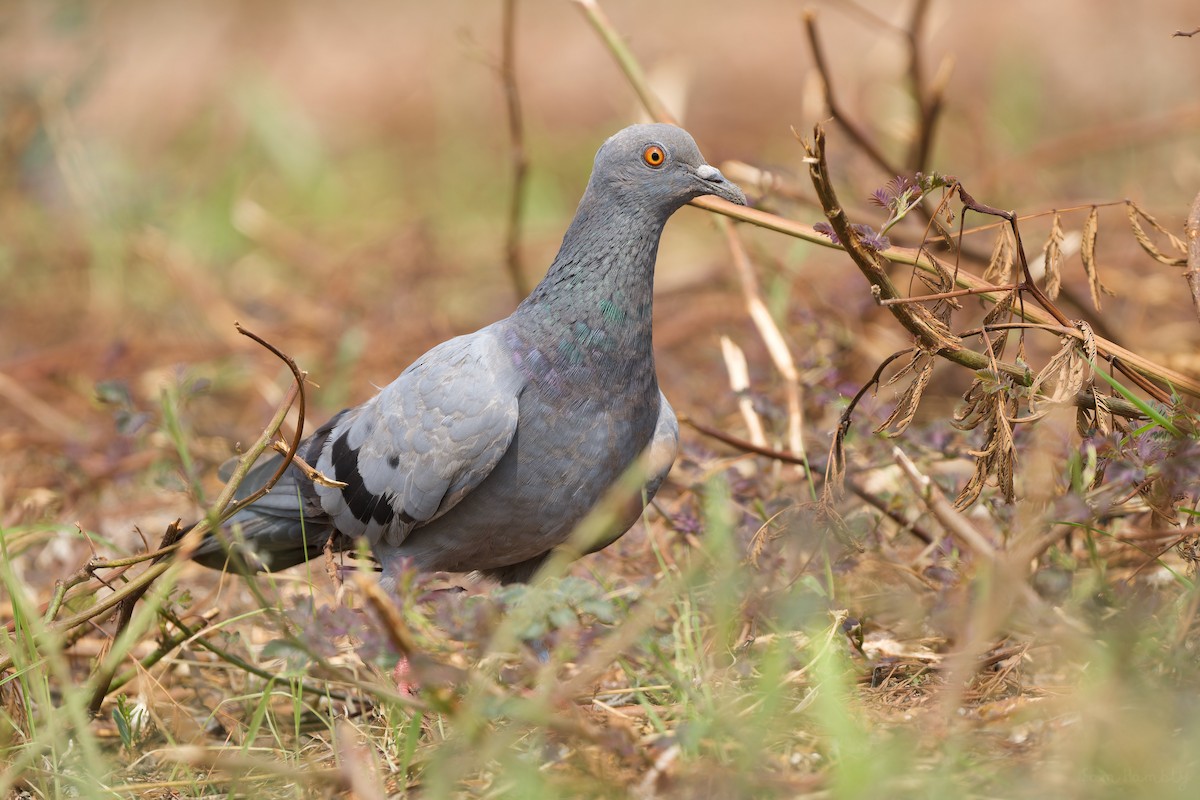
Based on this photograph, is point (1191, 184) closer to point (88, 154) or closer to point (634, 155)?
point (634, 155)

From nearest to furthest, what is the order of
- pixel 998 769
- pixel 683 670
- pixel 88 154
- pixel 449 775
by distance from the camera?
pixel 449 775 → pixel 998 769 → pixel 683 670 → pixel 88 154

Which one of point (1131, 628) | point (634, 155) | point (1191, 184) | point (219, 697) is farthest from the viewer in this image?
point (1191, 184)

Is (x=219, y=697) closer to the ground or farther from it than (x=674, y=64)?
closer to the ground

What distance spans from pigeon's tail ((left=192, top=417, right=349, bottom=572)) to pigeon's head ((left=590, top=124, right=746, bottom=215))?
52.9 inches

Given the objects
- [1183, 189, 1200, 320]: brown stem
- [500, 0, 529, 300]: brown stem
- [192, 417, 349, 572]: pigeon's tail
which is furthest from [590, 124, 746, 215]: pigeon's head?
[500, 0, 529, 300]: brown stem

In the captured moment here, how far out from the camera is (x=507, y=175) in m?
10.6

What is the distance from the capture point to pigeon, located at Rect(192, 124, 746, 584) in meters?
3.34

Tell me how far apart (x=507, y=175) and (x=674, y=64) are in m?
3.41

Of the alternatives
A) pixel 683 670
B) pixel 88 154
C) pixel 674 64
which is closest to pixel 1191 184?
pixel 674 64

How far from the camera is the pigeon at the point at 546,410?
334 centimetres

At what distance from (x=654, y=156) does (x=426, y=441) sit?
1.07 meters

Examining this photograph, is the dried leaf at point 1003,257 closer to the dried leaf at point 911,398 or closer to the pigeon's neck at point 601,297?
the dried leaf at point 911,398

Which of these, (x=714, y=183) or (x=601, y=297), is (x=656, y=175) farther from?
(x=601, y=297)

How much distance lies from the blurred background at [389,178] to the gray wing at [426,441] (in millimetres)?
573
